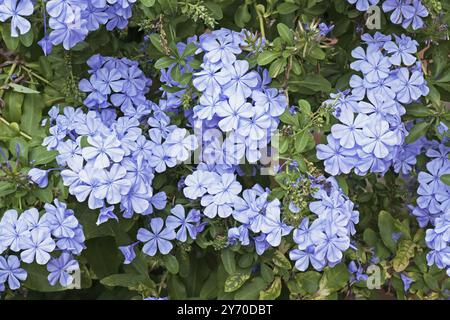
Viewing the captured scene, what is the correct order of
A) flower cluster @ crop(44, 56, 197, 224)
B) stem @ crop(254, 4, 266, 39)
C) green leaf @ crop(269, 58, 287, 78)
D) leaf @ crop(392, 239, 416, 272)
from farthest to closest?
1. leaf @ crop(392, 239, 416, 272)
2. stem @ crop(254, 4, 266, 39)
3. green leaf @ crop(269, 58, 287, 78)
4. flower cluster @ crop(44, 56, 197, 224)

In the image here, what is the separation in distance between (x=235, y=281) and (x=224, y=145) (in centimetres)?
33

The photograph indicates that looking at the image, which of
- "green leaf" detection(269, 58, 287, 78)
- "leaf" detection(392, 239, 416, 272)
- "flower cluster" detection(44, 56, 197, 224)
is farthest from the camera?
"leaf" detection(392, 239, 416, 272)

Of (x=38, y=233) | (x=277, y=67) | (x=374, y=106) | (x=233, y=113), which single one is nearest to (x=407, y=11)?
(x=374, y=106)

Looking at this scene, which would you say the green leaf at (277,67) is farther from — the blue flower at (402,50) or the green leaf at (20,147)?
the green leaf at (20,147)

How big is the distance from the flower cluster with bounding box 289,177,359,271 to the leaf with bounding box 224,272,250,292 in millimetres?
189

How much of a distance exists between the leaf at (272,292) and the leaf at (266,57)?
522 mm

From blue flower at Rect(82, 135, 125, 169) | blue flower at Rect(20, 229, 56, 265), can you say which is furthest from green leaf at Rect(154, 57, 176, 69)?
blue flower at Rect(20, 229, 56, 265)

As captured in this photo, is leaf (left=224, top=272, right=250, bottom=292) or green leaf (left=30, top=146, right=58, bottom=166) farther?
leaf (left=224, top=272, right=250, bottom=292)

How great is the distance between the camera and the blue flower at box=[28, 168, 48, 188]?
1695mm

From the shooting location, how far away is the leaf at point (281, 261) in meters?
1.84

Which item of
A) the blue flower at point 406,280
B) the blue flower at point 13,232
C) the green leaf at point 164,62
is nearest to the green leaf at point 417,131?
the blue flower at point 406,280

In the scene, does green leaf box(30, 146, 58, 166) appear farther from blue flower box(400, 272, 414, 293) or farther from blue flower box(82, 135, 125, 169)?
blue flower box(400, 272, 414, 293)

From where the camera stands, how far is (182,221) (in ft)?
5.89
